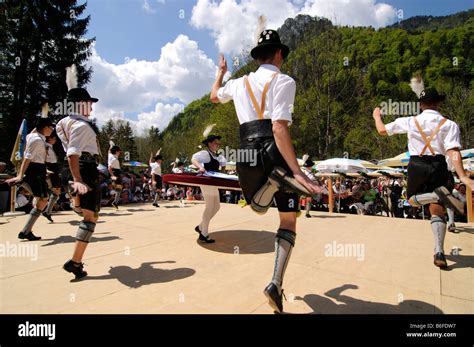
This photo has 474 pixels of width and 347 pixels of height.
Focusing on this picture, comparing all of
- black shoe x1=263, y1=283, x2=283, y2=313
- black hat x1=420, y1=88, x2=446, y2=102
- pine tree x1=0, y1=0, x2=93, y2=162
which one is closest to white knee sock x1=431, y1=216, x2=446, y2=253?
black hat x1=420, y1=88, x2=446, y2=102

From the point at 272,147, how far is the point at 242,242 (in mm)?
3141

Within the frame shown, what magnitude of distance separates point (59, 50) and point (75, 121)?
2302cm

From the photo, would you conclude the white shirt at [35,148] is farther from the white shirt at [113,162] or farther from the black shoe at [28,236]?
the white shirt at [113,162]

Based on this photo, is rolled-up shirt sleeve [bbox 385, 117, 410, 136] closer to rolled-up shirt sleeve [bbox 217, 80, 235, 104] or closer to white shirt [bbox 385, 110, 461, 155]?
white shirt [bbox 385, 110, 461, 155]

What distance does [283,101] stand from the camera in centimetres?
244

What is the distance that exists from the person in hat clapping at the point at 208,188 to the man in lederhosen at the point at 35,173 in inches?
122

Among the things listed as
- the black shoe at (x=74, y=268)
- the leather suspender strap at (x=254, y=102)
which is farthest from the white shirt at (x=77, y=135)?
the leather suspender strap at (x=254, y=102)

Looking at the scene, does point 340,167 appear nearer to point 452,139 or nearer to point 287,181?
point 452,139

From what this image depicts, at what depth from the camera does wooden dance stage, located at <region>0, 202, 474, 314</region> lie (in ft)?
8.96
